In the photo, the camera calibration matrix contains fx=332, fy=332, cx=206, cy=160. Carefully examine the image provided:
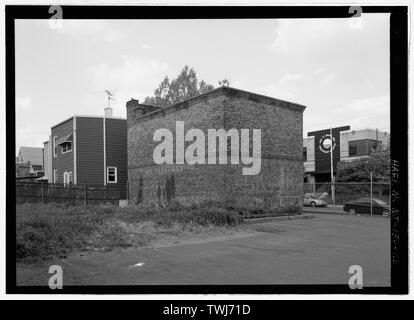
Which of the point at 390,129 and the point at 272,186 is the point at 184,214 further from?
the point at 390,129

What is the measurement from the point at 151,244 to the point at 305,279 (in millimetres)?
4708

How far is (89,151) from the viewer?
24.0 m

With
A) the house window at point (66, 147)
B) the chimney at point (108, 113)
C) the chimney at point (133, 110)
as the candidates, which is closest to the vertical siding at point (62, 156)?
the house window at point (66, 147)

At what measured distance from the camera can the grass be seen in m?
7.08

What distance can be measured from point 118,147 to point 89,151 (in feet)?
6.79

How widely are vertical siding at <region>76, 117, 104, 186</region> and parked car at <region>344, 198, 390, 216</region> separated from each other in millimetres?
17157

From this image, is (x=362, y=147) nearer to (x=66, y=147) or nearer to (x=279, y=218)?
(x=279, y=218)

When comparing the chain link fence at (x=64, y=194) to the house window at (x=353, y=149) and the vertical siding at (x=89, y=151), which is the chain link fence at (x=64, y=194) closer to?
the vertical siding at (x=89, y=151)

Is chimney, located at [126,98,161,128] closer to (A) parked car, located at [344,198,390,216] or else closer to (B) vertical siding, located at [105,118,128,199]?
(B) vertical siding, located at [105,118,128,199]

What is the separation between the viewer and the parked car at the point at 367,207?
61.4ft

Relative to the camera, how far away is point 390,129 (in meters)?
3.33

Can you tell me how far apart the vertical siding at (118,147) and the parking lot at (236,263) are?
1635 cm
